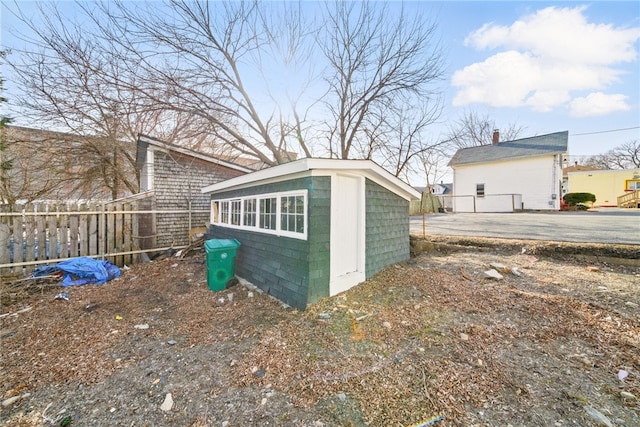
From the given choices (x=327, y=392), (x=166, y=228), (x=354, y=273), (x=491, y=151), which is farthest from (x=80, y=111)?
(x=491, y=151)

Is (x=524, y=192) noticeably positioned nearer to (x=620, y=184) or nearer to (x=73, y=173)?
(x=620, y=184)

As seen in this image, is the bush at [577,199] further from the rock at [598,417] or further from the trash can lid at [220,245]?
the trash can lid at [220,245]

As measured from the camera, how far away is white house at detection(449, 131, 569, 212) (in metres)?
15.8

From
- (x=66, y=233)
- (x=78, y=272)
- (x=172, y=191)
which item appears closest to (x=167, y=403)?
(x=78, y=272)

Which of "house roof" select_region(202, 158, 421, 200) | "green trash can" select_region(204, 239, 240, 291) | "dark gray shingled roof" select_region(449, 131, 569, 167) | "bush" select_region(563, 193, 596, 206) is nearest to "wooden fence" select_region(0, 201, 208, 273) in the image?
"house roof" select_region(202, 158, 421, 200)

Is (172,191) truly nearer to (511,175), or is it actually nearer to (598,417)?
(598,417)

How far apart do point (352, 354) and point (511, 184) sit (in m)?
19.1

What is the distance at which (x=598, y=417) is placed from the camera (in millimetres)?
2004

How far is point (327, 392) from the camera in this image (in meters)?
2.46

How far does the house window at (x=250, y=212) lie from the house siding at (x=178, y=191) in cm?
458

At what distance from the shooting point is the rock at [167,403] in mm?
2380

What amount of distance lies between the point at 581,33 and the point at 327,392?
10042mm

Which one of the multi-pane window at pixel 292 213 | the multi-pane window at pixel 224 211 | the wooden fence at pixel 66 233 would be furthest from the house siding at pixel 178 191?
the multi-pane window at pixel 292 213

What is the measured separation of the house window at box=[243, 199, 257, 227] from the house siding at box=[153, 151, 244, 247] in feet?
15.0
